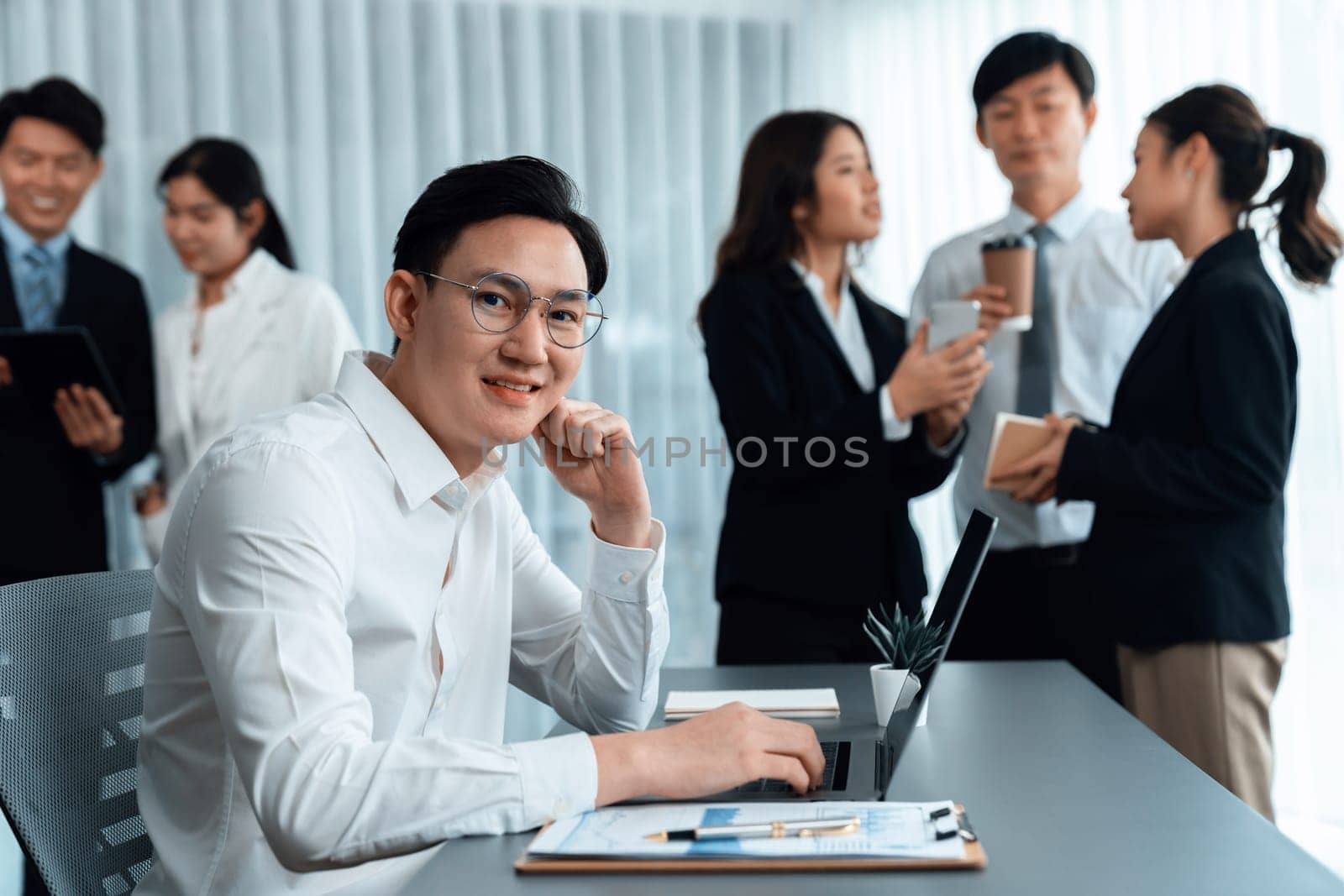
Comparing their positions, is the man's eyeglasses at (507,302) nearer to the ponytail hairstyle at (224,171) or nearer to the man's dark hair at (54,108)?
the ponytail hairstyle at (224,171)

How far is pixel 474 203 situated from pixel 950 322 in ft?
4.16

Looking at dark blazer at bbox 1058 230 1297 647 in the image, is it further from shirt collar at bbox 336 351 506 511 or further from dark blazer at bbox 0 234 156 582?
dark blazer at bbox 0 234 156 582

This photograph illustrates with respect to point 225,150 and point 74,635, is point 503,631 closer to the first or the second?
point 74,635

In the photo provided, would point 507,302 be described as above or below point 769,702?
above

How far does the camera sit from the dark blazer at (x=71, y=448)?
9.98ft

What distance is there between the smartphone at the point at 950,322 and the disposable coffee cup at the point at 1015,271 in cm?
15

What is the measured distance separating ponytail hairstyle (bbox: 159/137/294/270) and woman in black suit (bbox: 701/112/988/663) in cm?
141

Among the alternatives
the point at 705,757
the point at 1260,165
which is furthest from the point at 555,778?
the point at 1260,165

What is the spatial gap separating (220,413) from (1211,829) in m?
2.72

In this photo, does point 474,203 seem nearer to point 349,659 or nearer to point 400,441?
point 400,441

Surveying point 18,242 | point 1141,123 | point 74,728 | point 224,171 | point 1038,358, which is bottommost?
point 74,728

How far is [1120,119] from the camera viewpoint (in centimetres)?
351

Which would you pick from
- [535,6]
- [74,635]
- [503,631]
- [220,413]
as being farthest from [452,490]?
[535,6]

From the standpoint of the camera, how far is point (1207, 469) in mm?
2070
